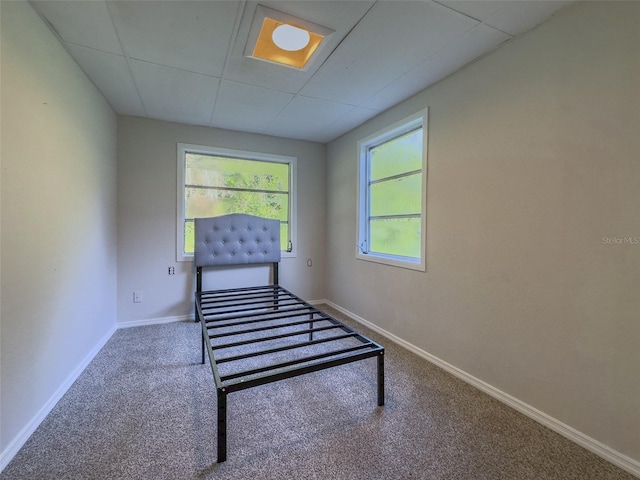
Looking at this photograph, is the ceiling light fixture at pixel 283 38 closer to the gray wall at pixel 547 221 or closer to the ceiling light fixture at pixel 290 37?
the ceiling light fixture at pixel 290 37

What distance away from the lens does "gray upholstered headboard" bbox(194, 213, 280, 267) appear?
Answer: 11.1 ft

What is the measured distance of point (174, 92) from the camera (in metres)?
2.59

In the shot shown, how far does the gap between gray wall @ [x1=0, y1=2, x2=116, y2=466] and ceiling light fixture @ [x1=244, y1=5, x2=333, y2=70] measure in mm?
1221

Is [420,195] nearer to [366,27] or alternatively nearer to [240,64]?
[366,27]

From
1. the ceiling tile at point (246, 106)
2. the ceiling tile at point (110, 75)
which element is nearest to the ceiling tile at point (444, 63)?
the ceiling tile at point (246, 106)

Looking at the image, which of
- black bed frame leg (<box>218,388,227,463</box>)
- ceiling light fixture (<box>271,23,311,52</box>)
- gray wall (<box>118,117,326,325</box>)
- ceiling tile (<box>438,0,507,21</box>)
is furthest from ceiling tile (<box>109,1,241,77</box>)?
black bed frame leg (<box>218,388,227,463</box>)

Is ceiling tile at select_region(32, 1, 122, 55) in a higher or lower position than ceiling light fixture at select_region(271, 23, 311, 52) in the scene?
lower

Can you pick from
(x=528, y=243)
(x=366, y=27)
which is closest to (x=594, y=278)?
(x=528, y=243)

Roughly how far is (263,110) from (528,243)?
105 inches

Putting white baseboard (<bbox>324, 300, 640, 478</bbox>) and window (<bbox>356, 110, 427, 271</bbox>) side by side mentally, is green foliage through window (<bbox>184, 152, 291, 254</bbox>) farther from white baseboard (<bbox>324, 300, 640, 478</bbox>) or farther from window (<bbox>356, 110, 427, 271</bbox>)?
white baseboard (<bbox>324, 300, 640, 478</bbox>)

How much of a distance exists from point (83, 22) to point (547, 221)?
302 cm

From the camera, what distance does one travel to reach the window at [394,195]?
8.70 ft

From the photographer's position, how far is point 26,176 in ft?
5.06

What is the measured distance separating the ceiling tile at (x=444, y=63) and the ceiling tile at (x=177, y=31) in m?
1.37
